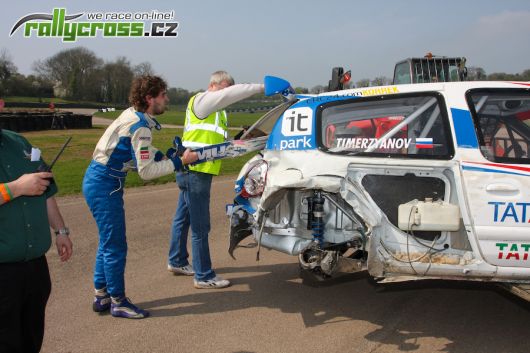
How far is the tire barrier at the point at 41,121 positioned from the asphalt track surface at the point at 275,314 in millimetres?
22118

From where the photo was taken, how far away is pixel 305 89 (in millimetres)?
5156

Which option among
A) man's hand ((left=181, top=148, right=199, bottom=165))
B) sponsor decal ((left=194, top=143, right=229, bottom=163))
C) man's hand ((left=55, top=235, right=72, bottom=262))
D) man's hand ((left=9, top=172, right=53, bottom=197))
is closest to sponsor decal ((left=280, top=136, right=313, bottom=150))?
sponsor decal ((left=194, top=143, right=229, bottom=163))

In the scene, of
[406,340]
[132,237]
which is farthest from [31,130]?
[406,340]

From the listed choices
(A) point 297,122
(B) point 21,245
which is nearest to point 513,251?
(A) point 297,122

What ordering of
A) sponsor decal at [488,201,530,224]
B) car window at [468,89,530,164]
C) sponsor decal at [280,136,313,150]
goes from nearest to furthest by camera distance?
sponsor decal at [488,201,530,224] < car window at [468,89,530,164] < sponsor decal at [280,136,313,150]

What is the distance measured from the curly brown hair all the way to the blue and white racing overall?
0.12m

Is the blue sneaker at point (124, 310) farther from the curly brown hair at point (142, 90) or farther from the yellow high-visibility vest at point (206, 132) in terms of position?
the curly brown hair at point (142, 90)

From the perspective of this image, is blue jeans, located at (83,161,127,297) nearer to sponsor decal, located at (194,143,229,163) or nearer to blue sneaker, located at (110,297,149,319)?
blue sneaker, located at (110,297,149,319)

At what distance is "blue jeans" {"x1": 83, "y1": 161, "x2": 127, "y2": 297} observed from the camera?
404 centimetres

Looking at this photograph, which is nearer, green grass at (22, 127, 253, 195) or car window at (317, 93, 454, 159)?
car window at (317, 93, 454, 159)

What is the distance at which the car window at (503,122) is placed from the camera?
362 cm

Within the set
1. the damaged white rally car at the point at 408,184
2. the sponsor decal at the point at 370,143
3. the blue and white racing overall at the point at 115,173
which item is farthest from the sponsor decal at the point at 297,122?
the blue and white racing overall at the point at 115,173

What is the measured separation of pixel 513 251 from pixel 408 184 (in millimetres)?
885

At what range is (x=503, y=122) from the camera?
3.90 m
